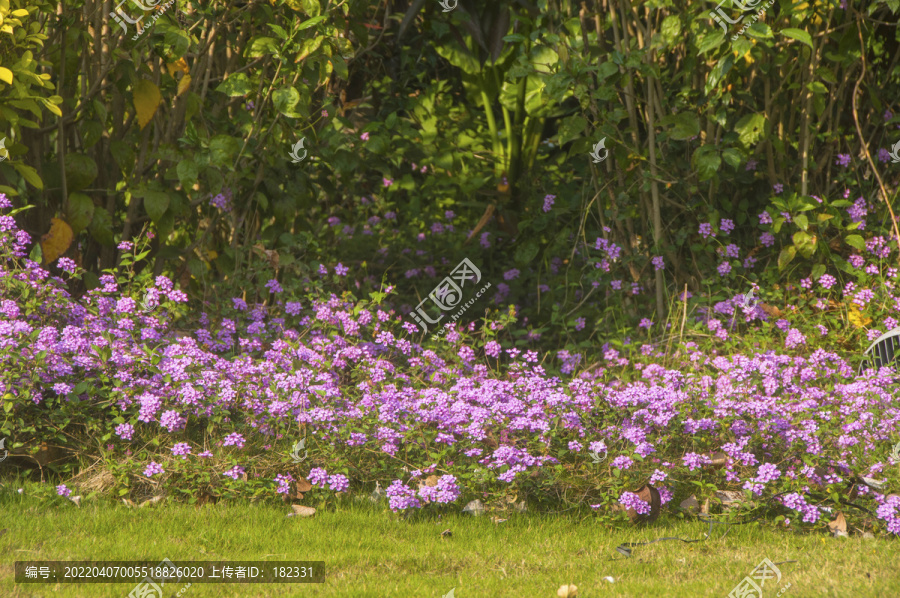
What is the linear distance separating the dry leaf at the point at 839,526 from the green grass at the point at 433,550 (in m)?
0.04

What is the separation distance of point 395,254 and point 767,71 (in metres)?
2.43

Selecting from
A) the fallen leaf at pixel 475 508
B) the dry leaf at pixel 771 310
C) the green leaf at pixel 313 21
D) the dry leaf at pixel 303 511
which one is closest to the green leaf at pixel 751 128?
the dry leaf at pixel 771 310

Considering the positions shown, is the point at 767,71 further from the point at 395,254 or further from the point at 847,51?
the point at 395,254

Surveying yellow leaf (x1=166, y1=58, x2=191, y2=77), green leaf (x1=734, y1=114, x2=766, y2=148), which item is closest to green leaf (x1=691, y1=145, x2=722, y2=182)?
green leaf (x1=734, y1=114, x2=766, y2=148)

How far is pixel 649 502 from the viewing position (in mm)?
2949

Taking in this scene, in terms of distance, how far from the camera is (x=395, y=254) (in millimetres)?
5449

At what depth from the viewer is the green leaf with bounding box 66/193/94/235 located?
12.2ft

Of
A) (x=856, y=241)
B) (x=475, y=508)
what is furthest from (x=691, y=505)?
(x=856, y=241)

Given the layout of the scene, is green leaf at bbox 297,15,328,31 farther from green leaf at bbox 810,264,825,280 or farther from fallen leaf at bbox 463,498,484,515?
green leaf at bbox 810,264,825,280

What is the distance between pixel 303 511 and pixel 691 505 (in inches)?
53.9

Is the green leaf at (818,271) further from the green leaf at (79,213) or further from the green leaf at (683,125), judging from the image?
the green leaf at (79,213)

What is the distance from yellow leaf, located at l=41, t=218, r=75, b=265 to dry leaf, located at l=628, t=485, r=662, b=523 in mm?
2579

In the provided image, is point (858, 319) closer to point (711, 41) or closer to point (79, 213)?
point (711, 41)

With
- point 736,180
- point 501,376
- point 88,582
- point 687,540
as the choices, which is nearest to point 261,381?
point 88,582
